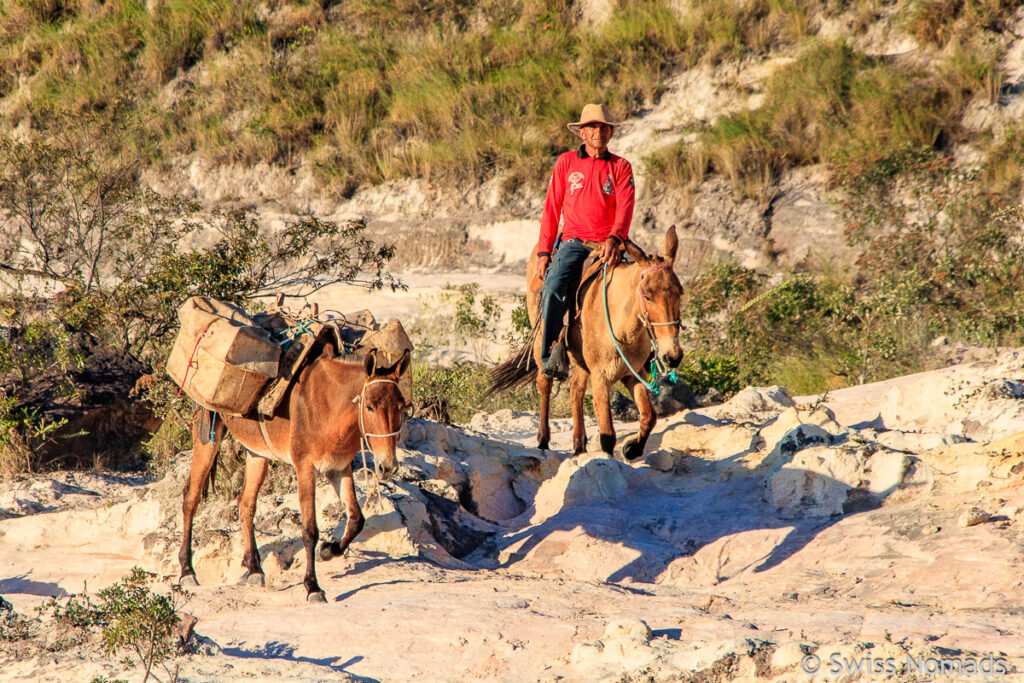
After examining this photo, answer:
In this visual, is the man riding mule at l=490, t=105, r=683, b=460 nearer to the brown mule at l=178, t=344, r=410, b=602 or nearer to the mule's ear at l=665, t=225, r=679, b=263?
the mule's ear at l=665, t=225, r=679, b=263

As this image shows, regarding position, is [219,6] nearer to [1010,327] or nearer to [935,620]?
[1010,327]

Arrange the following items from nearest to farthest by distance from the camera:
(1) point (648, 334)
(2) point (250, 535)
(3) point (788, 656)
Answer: (3) point (788, 656)
(2) point (250, 535)
(1) point (648, 334)

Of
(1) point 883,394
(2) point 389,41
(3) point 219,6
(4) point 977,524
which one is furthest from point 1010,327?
(3) point 219,6

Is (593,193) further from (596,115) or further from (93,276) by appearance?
(93,276)

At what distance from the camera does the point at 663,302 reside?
6879 mm

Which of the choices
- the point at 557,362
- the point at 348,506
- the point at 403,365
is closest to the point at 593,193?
the point at 557,362

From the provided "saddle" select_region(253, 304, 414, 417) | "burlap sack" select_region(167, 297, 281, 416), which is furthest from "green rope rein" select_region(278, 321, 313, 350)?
"burlap sack" select_region(167, 297, 281, 416)

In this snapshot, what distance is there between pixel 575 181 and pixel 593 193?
213mm

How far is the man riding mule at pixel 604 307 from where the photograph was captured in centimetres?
697

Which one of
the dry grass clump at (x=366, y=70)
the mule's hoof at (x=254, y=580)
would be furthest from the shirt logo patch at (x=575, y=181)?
the dry grass clump at (x=366, y=70)

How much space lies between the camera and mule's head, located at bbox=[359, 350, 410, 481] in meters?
5.67

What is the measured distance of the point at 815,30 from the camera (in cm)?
1841

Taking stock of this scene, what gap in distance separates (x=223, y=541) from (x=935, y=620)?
4.70m

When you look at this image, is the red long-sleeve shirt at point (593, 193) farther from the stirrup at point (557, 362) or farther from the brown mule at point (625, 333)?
the stirrup at point (557, 362)
